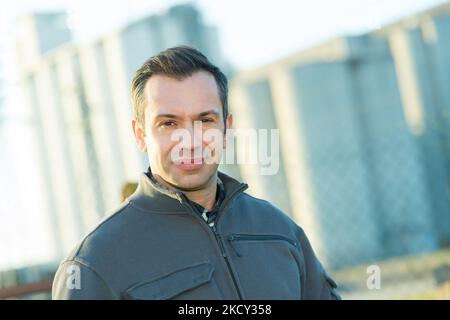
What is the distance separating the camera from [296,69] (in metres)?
8.70

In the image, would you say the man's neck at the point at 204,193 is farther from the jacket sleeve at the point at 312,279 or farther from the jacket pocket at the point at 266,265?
the jacket sleeve at the point at 312,279

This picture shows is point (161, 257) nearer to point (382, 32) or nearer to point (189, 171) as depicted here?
point (189, 171)

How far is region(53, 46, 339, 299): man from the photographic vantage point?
5.00ft

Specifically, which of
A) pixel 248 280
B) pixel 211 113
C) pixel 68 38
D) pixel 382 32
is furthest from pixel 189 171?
pixel 68 38

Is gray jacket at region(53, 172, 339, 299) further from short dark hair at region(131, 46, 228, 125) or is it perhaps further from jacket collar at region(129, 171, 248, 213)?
short dark hair at region(131, 46, 228, 125)

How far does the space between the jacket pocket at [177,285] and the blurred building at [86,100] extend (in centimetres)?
776

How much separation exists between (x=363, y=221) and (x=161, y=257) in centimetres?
738

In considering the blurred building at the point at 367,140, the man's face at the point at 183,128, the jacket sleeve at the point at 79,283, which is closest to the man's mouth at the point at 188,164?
the man's face at the point at 183,128

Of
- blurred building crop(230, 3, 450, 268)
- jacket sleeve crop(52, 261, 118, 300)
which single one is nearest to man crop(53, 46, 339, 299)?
jacket sleeve crop(52, 261, 118, 300)

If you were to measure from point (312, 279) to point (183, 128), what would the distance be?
49cm

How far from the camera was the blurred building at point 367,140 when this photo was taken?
28.7ft

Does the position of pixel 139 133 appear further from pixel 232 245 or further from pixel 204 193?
pixel 232 245

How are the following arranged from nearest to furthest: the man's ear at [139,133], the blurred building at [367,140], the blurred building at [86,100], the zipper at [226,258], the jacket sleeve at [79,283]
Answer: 1. the jacket sleeve at [79,283]
2. the zipper at [226,258]
3. the man's ear at [139,133]
4. the blurred building at [367,140]
5. the blurred building at [86,100]

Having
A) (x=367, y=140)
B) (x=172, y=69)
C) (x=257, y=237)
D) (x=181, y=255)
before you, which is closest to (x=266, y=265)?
(x=257, y=237)
